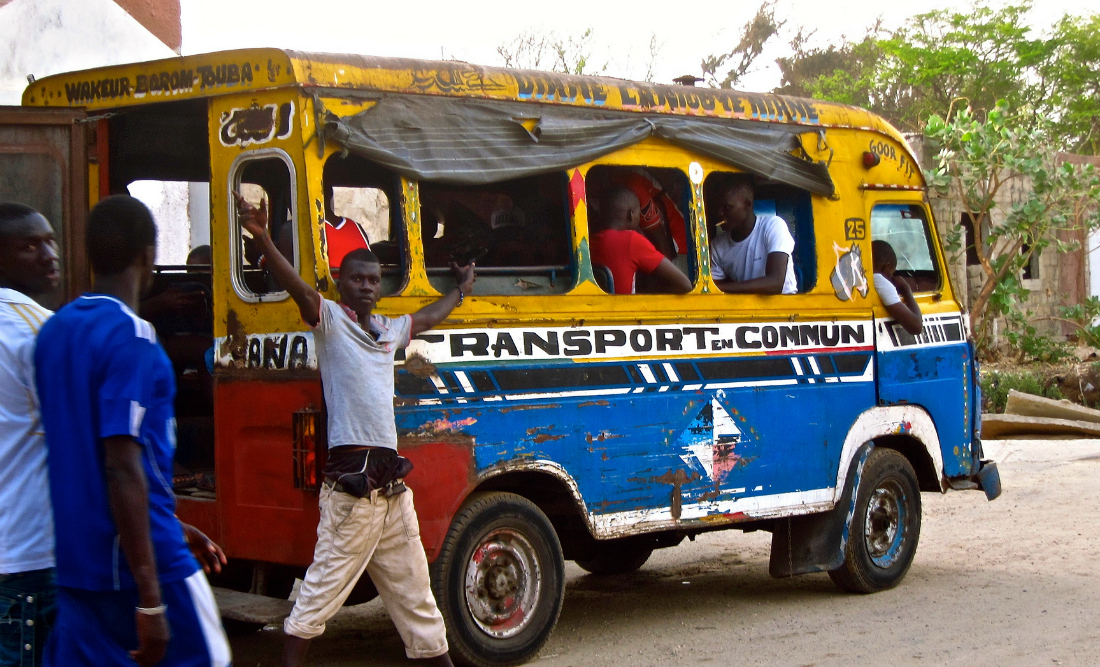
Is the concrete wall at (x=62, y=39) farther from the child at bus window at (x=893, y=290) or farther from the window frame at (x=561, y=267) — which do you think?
the child at bus window at (x=893, y=290)

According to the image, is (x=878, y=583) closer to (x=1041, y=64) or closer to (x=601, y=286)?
(x=601, y=286)

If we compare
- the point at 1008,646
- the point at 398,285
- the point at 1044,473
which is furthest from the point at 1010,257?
the point at 398,285

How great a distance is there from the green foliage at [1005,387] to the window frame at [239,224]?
13.1 metres

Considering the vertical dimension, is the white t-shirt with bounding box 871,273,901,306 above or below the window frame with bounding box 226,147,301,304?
below

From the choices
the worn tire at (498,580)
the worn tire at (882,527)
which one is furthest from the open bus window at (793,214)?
the worn tire at (498,580)

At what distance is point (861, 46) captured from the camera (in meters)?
30.4

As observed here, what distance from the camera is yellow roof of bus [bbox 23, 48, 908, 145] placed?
4699 millimetres

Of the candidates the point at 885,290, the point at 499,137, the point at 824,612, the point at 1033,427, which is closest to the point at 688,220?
the point at 499,137

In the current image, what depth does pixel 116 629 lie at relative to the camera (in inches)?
102

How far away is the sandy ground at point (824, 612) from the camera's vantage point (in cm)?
551

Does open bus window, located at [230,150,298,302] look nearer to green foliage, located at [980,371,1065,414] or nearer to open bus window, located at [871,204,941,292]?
open bus window, located at [871,204,941,292]

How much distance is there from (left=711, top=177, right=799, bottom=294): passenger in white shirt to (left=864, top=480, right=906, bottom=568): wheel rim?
1.38 m

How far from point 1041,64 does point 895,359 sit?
76.9ft

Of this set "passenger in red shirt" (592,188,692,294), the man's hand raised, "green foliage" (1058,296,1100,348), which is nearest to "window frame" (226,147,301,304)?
the man's hand raised
